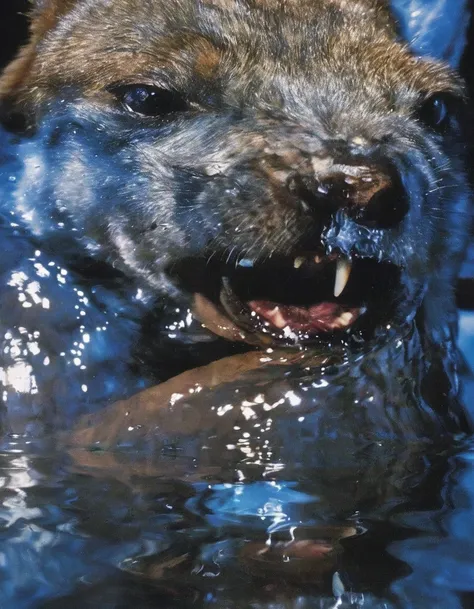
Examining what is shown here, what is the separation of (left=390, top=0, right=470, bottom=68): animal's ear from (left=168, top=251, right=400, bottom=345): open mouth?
255cm

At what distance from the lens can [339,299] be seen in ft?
10.5

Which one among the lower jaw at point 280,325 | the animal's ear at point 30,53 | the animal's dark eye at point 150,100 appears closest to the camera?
the lower jaw at point 280,325

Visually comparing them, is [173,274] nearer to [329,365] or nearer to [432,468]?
[329,365]

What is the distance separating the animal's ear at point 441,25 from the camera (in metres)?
5.45

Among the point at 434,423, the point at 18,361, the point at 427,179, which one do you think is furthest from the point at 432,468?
the point at 18,361

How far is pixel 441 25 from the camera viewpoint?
5.68 meters

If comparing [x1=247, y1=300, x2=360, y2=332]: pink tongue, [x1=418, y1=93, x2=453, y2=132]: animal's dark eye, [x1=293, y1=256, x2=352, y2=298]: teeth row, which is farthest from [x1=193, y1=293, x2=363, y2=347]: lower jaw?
[x1=418, y1=93, x2=453, y2=132]: animal's dark eye

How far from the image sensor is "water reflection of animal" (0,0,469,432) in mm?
3004

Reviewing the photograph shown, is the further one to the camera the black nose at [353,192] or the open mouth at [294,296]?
the open mouth at [294,296]

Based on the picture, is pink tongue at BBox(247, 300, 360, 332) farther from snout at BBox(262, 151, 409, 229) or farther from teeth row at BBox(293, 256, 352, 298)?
snout at BBox(262, 151, 409, 229)

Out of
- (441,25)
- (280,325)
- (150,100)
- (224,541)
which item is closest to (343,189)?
(280,325)

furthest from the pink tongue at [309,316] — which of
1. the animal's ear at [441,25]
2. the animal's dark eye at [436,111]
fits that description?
the animal's ear at [441,25]

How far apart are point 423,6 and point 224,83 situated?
8.72ft

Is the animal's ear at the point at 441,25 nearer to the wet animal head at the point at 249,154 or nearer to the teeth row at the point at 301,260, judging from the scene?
the wet animal head at the point at 249,154
